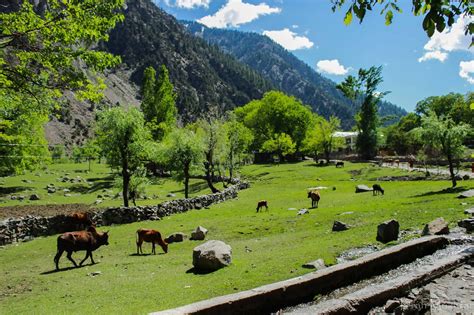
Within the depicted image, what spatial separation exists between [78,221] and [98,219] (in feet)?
9.01

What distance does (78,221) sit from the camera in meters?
27.0

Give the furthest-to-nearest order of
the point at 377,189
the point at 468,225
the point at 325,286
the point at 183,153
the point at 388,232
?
the point at 183,153 → the point at 377,189 → the point at 468,225 → the point at 388,232 → the point at 325,286

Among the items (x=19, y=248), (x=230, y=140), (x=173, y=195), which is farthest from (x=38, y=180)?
(x=19, y=248)

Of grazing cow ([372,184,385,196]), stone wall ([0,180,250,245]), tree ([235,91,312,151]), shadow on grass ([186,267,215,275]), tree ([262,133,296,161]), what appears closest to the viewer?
shadow on grass ([186,267,215,275])

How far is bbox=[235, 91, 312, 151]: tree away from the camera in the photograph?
107 meters

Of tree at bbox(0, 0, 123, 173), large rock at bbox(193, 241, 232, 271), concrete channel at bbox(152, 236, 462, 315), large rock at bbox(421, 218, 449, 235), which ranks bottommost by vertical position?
large rock at bbox(193, 241, 232, 271)

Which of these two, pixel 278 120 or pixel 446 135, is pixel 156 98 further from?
pixel 446 135

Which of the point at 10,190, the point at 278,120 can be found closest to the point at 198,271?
the point at 10,190

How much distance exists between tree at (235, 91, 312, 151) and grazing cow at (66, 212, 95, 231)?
80290 millimetres

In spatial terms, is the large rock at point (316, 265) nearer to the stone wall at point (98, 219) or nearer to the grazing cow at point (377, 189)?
the stone wall at point (98, 219)

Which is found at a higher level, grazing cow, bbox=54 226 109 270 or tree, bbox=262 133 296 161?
tree, bbox=262 133 296 161

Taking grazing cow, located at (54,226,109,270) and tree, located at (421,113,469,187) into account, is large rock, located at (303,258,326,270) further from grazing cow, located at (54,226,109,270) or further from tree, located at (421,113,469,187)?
tree, located at (421,113,469,187)

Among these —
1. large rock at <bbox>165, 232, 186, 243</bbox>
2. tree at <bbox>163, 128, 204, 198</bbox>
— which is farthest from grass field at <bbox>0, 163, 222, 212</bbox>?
large rock at <bbox>165, 232, 186, 243</bbox>

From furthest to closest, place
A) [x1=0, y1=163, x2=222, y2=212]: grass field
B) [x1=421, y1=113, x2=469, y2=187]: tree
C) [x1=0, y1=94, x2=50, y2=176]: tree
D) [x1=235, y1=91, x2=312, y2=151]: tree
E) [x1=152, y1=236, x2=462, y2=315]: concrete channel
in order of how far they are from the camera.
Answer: [x1=235, y1=91, x2=312, y2=151]: tree, [x1=0, y1=94, x2=50, y2=176]: tree, [x1=0, y1=163, x2=222, y2=212]: grass field, [x1=421, y1=113, x2=469, y2=187]: tree, [x1=152, y1=236, x2=462, y2=315]: concrete channel
